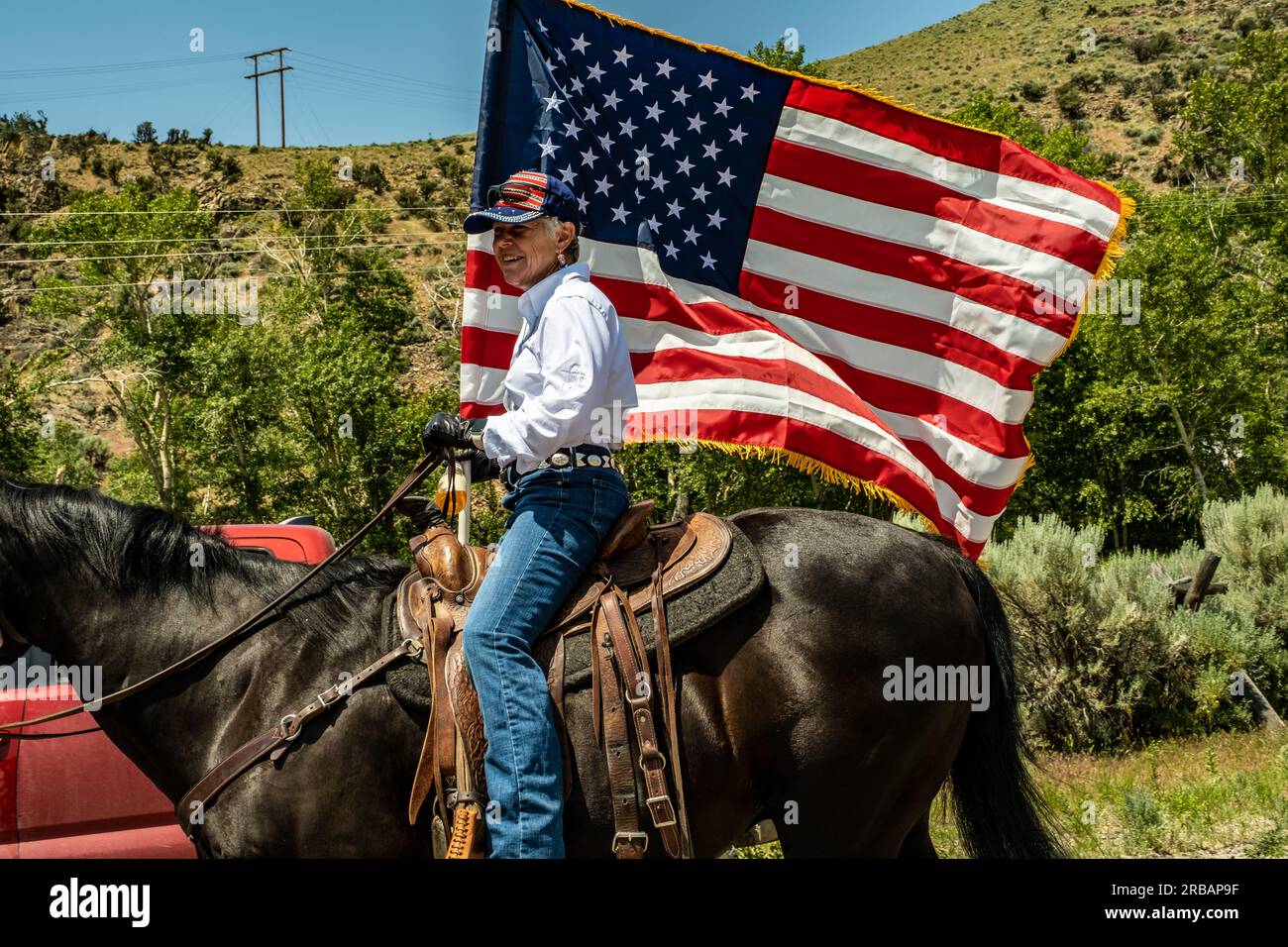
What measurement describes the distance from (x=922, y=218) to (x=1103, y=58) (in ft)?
273

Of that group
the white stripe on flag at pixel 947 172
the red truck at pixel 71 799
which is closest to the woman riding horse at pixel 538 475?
the red truck at pixel 71 799

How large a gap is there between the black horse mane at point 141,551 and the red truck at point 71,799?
1021 mm

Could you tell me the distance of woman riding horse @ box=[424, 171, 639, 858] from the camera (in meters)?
3.35

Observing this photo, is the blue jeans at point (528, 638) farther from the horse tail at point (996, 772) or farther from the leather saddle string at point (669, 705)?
the horse tail at point (996, 772)

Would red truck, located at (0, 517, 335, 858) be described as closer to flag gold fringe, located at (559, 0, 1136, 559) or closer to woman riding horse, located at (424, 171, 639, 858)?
woman riding horse, located at (424, 171, 639, 858)

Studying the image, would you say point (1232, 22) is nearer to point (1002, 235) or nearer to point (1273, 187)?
point (1273, 187)

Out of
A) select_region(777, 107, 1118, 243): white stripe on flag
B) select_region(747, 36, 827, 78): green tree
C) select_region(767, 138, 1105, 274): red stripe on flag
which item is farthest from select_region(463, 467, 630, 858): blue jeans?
select_region(747, 36, 827, 78): green tree

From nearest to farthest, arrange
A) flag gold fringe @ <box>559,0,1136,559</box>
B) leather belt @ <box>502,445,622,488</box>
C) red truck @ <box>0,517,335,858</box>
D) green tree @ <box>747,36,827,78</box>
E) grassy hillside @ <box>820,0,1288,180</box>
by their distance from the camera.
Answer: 1. leather belt @ <box>502,445,622,488</box>
2. red truck @ <box>0,517,335,858</box>
3. flag gold fringe @ <box>559,0,1136,559</box>
4. green tree @ <box>747,36,827,78</box>
5. grassy hillside @ <box>820,0,1288,180</box>

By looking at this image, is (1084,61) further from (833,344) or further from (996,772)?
(996,772)

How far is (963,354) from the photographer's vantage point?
20.2ft

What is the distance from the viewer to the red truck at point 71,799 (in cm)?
502

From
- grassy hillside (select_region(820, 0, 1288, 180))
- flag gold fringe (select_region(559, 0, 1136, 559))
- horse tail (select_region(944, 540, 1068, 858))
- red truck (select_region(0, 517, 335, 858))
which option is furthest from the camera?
grassy hillside (select_region(820, 0, 1288, 180))
